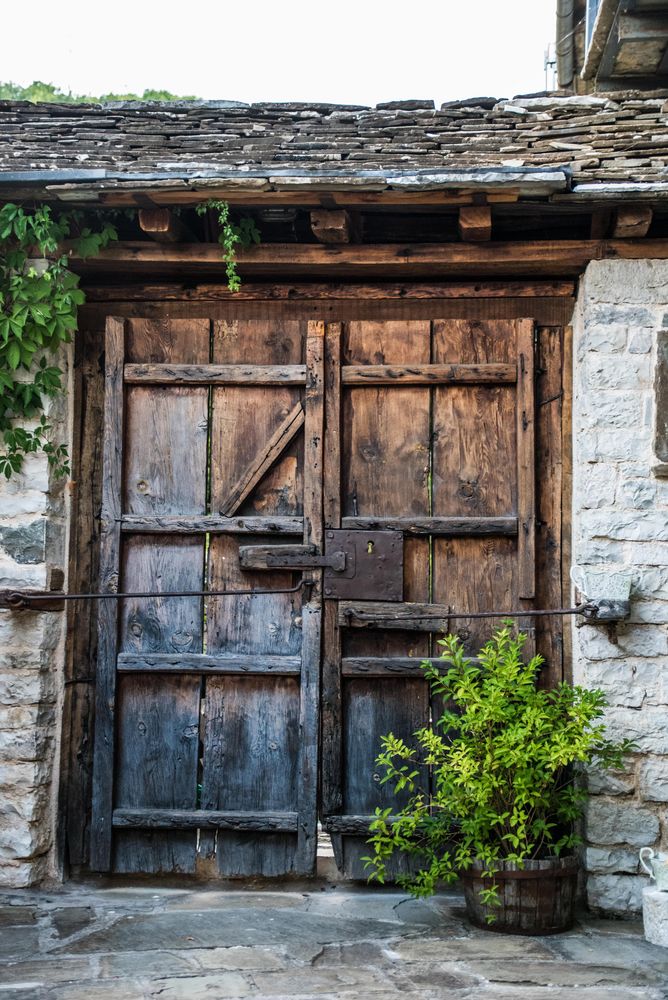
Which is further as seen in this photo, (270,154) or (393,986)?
(270,154)

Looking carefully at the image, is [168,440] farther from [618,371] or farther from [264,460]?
[618,371]

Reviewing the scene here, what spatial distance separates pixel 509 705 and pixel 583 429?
1232 mm

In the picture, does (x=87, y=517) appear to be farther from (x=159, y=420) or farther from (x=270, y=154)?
(x=270, y=154)

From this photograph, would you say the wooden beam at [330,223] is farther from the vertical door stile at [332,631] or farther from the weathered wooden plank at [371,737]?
the weathered wooden plank at [371,737]

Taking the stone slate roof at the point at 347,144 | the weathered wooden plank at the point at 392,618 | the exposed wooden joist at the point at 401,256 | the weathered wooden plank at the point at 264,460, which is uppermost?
the stone slate roof at the point at 347,144

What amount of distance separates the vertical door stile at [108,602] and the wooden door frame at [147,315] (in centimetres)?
14

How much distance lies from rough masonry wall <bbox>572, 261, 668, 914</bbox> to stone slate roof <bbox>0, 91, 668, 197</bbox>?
550 millimetres

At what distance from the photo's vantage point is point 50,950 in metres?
3.66

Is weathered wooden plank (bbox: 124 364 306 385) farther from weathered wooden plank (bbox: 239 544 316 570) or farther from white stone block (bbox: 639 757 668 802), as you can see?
white stone block (bbox: 639 757 668 802)

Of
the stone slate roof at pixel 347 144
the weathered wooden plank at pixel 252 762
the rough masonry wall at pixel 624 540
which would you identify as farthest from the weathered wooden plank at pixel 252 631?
the rough masonry wall at pixel 624 540

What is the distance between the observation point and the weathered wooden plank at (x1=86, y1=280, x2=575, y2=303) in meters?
4.71

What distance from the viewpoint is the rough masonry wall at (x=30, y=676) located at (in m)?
4.38

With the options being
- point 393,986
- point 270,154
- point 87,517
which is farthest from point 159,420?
point 393,986

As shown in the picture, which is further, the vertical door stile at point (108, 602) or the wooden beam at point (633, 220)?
Result: the vertical door stile at point (108, 602)
